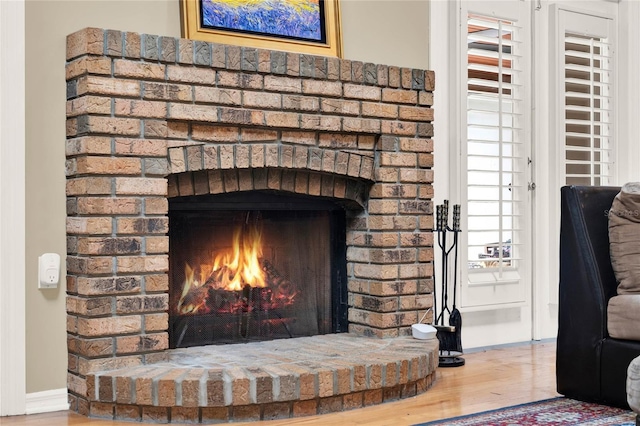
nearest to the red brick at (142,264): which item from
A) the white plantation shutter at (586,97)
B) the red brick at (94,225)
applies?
the red brick at (94,225)

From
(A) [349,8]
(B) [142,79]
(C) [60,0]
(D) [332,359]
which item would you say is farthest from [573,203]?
(C) [60,0]

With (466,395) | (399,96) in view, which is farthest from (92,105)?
(466,395)

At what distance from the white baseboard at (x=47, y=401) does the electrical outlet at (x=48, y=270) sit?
0.40 m

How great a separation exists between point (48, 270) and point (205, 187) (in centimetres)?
68

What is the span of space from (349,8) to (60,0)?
1.32 meters

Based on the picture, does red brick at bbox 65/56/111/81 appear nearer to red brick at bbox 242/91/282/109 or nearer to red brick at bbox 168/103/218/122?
red brick at bbox 168/103/218/122

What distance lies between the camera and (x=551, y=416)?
2986mm

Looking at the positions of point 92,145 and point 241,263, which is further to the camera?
point 241,263

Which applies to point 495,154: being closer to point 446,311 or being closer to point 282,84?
point 446,311

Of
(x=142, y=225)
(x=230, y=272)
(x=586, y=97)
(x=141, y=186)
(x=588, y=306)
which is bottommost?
(x=588, y=306)
